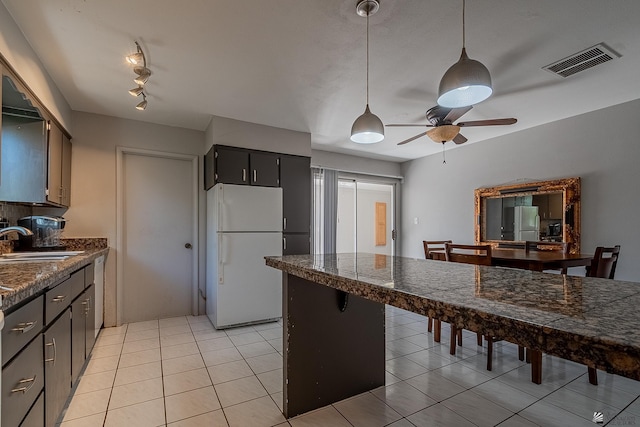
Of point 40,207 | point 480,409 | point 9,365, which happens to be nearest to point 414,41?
point 480,409

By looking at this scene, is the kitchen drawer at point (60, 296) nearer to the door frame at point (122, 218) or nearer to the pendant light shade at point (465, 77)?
the door frame at point (122, 218)

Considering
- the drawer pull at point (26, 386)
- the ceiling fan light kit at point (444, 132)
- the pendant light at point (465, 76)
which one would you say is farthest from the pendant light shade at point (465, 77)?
the drawer pull at point (26, 386)

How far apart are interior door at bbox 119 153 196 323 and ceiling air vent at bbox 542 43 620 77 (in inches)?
157

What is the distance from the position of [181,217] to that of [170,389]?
7.37 feet

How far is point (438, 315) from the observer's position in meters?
0.78

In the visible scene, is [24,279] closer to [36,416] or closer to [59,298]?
[59,298]

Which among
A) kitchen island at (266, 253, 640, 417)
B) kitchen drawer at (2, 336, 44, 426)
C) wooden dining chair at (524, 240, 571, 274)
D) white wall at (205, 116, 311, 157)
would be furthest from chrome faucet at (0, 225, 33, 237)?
wooden dining chair at (524, 240, 571, 274)

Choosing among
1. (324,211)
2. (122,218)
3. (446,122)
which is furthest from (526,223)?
(122,218)

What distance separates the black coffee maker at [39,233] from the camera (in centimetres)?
273

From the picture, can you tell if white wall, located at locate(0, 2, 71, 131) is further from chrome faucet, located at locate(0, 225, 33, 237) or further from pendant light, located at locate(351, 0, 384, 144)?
pendant light, located at locate(351, 0, 384, 144)

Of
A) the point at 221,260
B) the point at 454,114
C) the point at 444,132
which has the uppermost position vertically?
the point at 454,114

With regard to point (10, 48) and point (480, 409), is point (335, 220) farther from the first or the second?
point (10, 48)

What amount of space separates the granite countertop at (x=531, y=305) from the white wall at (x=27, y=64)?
2.32 meters

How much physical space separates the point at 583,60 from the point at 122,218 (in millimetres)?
4727
